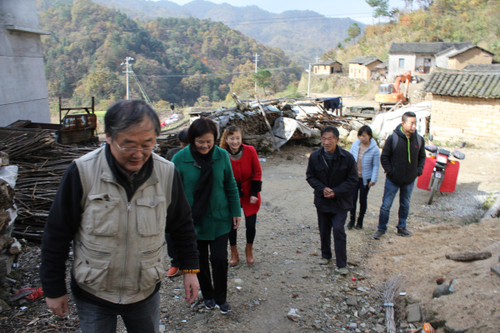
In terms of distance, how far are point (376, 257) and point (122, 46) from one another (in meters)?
69.6

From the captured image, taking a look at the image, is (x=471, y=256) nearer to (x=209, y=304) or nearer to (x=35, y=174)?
(x=209, y=304)

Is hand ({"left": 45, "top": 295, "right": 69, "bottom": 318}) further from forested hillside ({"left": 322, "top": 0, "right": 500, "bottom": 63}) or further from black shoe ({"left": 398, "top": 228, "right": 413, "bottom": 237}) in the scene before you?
forested hillside ({"left": 322, "top": 0, "right": 500, "bottom": 63})

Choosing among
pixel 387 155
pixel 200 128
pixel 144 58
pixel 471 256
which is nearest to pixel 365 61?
pixel 144 58

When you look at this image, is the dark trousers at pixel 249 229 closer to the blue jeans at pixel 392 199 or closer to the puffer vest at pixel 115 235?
the blue jeans at pixel 392 199

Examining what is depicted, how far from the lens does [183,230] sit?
1.98m

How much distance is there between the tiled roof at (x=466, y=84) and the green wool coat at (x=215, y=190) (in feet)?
41.4

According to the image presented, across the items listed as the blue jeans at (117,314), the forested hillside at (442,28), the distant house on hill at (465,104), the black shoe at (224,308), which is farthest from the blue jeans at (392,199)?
the forested hillside at (442,28)

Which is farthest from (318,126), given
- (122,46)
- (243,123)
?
(122,46)

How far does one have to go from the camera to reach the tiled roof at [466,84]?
41.1ft

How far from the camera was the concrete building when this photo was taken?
9.48 m

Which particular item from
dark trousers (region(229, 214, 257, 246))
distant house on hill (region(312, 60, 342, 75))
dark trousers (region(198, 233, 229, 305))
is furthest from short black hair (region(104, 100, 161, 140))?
distant house on hill (region(312, 60, 342, 75))

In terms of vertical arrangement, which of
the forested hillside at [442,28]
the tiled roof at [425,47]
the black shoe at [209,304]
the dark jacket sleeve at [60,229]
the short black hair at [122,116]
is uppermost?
the forested hillside at [442,28]

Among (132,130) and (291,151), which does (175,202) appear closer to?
(132,130)

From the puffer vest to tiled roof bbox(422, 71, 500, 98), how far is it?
548 inches
